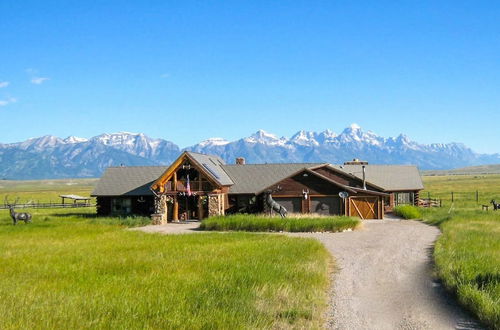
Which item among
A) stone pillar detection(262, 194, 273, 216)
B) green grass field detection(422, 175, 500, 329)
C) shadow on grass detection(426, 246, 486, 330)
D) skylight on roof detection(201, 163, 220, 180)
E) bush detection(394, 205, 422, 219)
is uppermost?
skylight on roof detection(201, 163, 220, 180)

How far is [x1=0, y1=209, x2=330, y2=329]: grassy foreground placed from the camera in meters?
11.6

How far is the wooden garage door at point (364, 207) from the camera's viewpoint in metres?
45.3

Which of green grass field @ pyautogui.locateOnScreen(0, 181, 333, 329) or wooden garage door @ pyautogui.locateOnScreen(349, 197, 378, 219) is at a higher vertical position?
wooden garage door @ pyautogui.locateOnScreen(349, 197, 378, 219)

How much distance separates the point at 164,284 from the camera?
1539 centimetres

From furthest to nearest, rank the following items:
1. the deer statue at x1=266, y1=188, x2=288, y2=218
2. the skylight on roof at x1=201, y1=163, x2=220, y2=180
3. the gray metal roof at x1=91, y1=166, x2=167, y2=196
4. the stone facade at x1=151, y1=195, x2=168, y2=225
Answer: the gray metal roof at x1=91, y1=166, x2=167, y2=196, the skylight on roof at x1=201, y1=163, x2=220, y2=180, the stone facade at x1=151, y1=195, x2=168, y2=225, the deer statue at x1=266, y1=188, x2=288, y2=218

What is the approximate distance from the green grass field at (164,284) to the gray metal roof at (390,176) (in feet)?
96.6

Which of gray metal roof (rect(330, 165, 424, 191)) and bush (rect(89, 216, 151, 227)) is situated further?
gray metal roof (rect(330, 165, 424, 191))

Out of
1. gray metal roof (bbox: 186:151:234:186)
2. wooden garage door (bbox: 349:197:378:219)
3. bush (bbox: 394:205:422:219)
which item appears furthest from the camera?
gray metal roof (bbox: 186:151:234:186)

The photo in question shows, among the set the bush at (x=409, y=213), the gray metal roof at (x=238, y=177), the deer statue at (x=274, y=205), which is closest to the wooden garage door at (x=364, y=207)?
the bush at (x=409, y=213)

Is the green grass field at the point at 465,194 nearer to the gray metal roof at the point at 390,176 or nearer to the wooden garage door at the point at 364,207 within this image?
the gray metal roof at the point at 390,176

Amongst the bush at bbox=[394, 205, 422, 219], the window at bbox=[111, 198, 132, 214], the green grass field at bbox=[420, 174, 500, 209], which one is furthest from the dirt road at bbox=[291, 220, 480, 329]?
the green grass field at bbox=[420, 174, 500, 209]

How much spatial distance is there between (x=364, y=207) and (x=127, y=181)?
22.3 meters

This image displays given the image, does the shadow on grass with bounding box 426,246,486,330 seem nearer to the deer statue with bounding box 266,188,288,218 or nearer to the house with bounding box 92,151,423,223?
the deer statue with bounding box 266,188,288,218

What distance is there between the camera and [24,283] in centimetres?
1585
